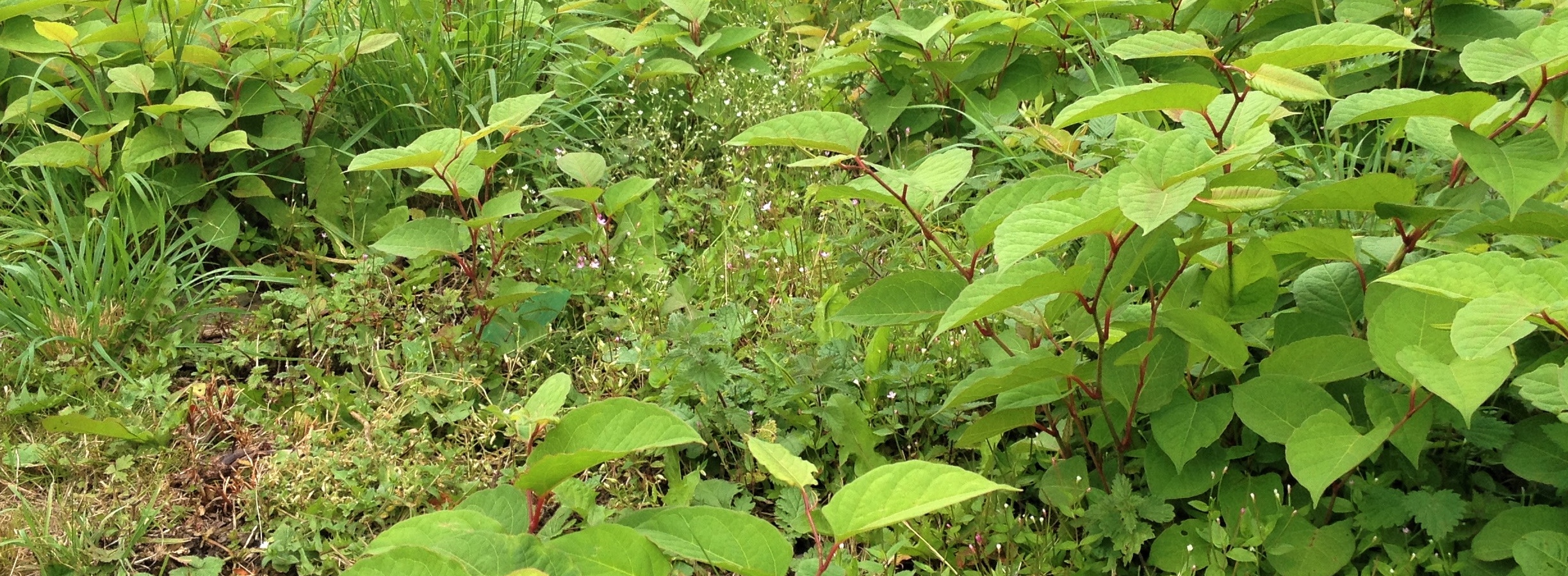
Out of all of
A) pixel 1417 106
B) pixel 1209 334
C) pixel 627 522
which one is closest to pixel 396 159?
pixel 627 522

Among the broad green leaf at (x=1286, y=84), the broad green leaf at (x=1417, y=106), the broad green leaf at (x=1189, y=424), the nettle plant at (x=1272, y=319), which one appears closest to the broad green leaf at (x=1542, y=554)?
the nettle plant at (x=1272, y=319)

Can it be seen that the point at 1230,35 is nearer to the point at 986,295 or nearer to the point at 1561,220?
the point at 1561,220

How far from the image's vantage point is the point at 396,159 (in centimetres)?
232

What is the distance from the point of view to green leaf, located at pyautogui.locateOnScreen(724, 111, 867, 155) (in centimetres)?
188

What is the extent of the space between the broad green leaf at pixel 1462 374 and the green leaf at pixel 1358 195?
27cm

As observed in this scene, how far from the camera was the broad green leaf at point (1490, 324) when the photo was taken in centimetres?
134

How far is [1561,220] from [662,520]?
1430 mm

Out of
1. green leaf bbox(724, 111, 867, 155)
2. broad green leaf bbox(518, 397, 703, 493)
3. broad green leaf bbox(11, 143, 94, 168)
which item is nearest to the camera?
broad green leaf bbox(518, 397, 703, 493)

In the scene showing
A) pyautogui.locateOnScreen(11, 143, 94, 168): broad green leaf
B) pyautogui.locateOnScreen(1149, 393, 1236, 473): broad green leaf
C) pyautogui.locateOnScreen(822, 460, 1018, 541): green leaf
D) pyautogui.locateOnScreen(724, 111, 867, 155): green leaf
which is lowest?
pyautogui.locateOnScreen(1149, 393, 1236, 473): broad green leaf

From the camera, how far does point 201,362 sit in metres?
2.73

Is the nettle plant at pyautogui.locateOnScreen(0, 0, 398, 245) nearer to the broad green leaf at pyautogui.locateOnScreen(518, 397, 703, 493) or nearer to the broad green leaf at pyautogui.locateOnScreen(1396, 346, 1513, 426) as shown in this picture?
the broad green leaf at pyautogui.locateOnScreen(518, 397, 703, 493)

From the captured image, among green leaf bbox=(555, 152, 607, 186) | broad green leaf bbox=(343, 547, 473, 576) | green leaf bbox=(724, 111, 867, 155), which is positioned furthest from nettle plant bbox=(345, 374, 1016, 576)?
green leaf bbox=(555, 152, 607, 186)

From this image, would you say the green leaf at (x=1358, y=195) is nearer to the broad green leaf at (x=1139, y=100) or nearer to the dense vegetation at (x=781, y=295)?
the dense vegetation at (x=781, y=295)

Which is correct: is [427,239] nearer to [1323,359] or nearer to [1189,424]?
[1189,424]
